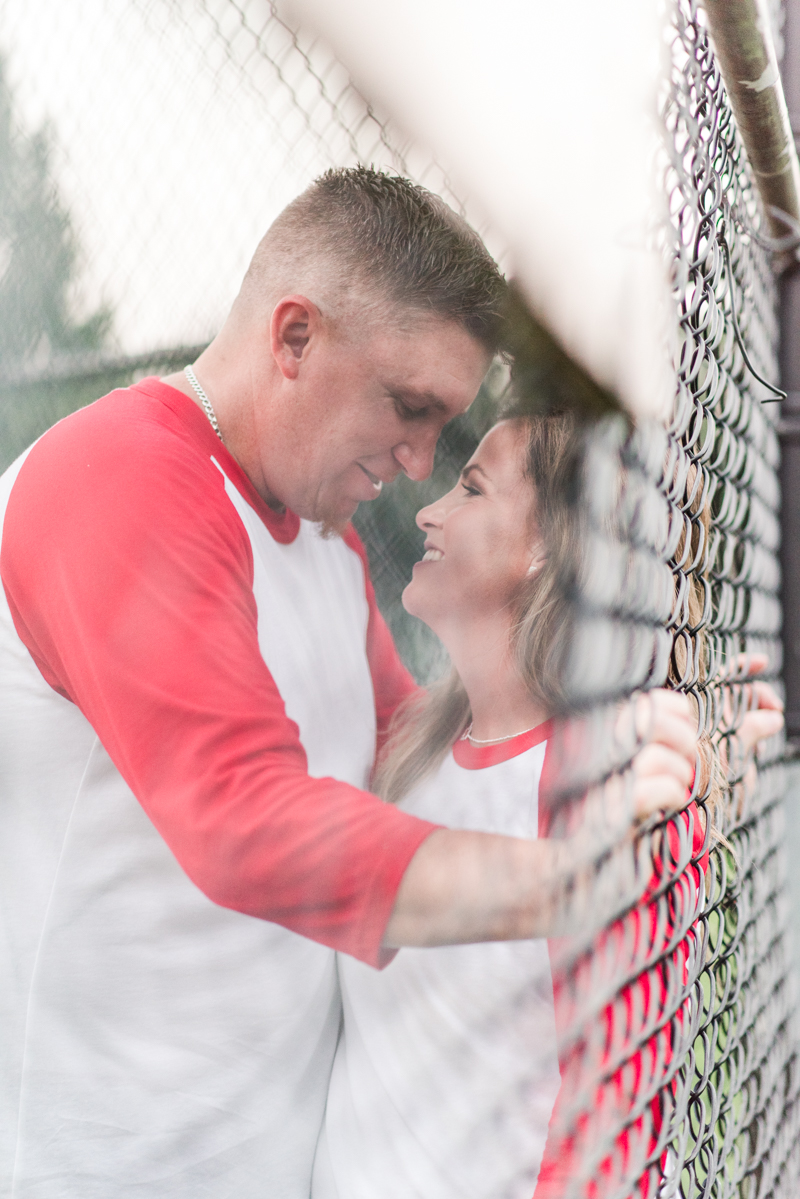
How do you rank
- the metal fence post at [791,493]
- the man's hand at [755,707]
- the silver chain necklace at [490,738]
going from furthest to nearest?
the metal fence post at [791,493] < the man's hand at [755,707] < the silver chain necklace at [490,738]

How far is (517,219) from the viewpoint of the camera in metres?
0.71

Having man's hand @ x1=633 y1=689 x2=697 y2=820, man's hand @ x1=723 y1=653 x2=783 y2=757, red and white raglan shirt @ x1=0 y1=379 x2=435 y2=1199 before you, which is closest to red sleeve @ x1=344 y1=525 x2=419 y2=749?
red and white raglan shirt @ x1=0 y1=379 x2=435 y2=1199

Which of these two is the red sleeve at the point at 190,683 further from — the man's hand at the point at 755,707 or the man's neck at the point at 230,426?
the man's hand at the point at 755,707

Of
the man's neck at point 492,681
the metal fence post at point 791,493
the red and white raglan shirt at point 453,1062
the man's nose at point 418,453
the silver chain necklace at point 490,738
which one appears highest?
the metal fence post at point 791,493

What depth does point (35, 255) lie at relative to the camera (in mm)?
783

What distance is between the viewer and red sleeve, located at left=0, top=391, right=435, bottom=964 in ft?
2.23

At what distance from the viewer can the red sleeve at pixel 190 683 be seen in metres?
0.68

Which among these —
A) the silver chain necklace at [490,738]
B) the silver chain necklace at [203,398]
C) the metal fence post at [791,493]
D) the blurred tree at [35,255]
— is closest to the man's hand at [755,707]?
the metal fence post at [791,493]

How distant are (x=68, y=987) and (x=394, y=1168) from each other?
319 mm

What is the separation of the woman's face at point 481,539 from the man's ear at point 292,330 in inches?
6.5

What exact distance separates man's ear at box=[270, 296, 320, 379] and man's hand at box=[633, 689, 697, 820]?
430 mm

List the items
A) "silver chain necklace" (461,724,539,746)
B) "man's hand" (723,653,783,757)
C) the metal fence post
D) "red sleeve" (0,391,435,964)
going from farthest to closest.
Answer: the metal fence post
"man's hand" (723,653,783,757)
"silver chain necklace" (461,724,539,746)
"red sleeve" (0,391,435,964)

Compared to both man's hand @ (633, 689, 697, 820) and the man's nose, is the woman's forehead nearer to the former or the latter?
the man's nose

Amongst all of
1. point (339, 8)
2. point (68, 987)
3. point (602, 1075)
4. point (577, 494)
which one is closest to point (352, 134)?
point (339, 8)
